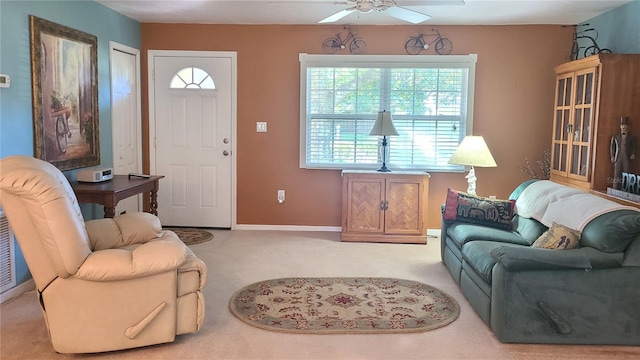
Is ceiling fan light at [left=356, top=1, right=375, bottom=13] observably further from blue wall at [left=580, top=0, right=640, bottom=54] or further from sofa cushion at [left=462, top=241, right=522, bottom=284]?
blue wall at [left=580, top=0, right=640, bottom=54]

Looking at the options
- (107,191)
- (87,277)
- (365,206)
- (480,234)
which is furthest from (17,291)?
(480,234)

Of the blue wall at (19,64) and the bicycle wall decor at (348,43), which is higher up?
the bicycle wall decor at (348,43)

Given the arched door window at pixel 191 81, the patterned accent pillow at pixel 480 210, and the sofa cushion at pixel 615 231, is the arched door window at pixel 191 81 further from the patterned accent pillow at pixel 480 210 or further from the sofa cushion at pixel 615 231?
the sofa cushion at pixel 615 231

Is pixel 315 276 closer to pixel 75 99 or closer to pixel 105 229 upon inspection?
pixel 105 229

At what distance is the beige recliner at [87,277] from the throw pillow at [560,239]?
2061 mm

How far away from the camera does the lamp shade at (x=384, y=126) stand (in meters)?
5.24

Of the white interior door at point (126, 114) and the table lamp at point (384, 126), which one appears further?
the table lamp at point (384, 126)

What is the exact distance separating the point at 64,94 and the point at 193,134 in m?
1.74

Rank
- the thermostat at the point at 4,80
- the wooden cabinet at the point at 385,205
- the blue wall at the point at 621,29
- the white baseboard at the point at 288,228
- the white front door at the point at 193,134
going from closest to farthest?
the thermostat at the point at 4,80, the blue wall at the point at 621,29, the wooden cabinet at the point at 385,205, the white front door at the point at 193,134, the white baseboard at the point at 288,228

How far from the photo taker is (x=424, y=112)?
5562 millimetres

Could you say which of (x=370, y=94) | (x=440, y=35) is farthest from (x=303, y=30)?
(x=440, y=35)

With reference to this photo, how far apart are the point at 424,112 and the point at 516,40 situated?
47.4 inches

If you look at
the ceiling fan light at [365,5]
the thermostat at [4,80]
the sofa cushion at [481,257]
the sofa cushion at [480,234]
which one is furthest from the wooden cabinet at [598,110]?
the thermostat at [4,80]

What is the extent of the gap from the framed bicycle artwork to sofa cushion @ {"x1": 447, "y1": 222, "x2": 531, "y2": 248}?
10.3 feet
